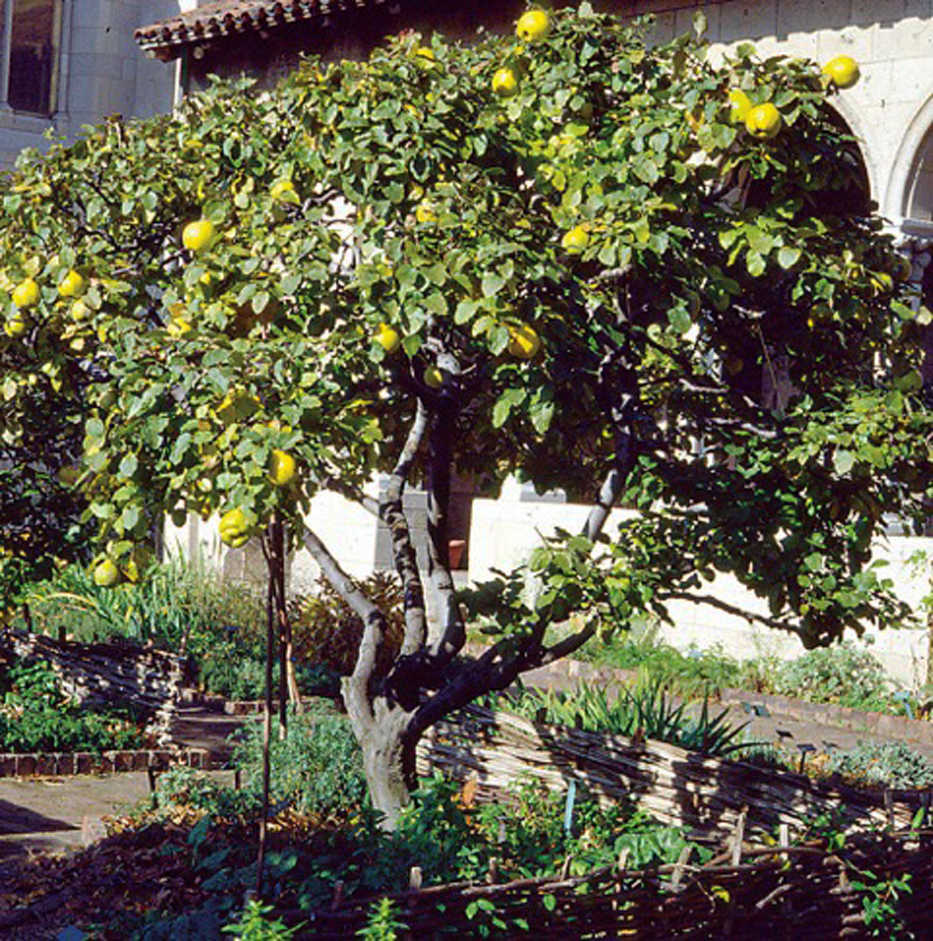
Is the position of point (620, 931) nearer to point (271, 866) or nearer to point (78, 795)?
point (271, 866)

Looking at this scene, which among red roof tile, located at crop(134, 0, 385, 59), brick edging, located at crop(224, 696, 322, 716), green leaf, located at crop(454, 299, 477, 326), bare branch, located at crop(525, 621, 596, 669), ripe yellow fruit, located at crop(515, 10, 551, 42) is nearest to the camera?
green leaf, located at crop(454, 299, 477, 326)

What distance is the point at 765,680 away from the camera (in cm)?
1359

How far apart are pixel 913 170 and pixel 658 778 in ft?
26.0

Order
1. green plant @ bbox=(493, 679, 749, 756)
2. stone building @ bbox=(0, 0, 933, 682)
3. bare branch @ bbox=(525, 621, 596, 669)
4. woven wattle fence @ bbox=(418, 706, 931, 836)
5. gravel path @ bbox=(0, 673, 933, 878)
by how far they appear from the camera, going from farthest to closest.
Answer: stone building @ bbox=(0, 0, 933, 682) < green plant @ bbox=(493, 679, 749, 756) < gravel path @ bbox=(0, 673, 933, 878) < woven wattle fence @ bbox=(418, 706, 931, 836) < bare branch @ bbox=(525, 621, 596, 669)

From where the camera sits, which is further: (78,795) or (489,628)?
(78,795)

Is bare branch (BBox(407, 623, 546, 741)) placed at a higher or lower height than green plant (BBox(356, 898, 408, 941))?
higher

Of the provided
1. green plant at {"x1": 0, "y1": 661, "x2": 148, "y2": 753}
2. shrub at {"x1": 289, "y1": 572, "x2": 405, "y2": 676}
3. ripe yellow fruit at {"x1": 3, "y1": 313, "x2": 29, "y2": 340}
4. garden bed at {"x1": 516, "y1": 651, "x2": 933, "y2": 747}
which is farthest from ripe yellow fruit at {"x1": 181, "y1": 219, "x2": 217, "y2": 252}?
shrub at {"x1": 289, "y1": 572, "x2": 405, "y2": 676}

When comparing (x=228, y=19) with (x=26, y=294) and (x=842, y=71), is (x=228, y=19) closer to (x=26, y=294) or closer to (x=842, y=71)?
(x=26, y=294)

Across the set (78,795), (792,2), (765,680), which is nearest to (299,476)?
(78,795)

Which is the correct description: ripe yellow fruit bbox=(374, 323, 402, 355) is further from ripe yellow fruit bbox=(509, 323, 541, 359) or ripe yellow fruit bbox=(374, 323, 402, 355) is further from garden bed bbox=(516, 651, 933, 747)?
garden bed bbox=(516, 651, 933, 747)

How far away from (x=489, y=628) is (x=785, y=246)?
1771mm

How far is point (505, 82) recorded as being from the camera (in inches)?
243

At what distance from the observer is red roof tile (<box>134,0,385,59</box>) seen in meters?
17.5

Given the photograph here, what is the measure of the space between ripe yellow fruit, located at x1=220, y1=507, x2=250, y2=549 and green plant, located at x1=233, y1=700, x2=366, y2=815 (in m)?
3.06
